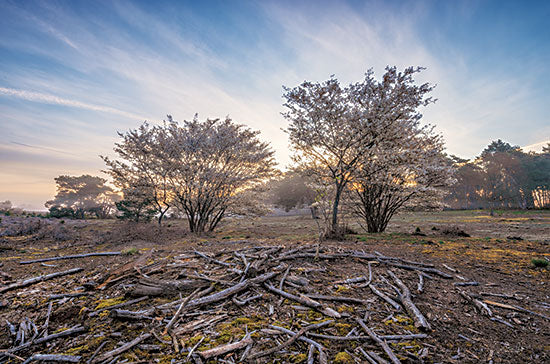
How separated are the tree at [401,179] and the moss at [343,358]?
9.14 m

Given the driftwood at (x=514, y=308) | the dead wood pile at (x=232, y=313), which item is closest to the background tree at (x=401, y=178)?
the dead wood pile at (x=232, y=313)

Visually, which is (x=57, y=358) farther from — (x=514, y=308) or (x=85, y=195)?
(x=85, y=195)

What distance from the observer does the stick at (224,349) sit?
97.0 inches

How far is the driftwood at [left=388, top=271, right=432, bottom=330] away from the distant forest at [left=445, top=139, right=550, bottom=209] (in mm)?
52791

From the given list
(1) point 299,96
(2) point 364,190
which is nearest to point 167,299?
(1) point 299,96

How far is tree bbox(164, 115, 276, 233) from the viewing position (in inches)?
566

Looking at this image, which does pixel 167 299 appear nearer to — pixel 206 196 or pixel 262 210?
pixel 206 196

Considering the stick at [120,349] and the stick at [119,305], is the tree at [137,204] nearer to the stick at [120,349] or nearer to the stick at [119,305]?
the stick at [119,305]

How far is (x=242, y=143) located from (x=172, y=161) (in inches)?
192

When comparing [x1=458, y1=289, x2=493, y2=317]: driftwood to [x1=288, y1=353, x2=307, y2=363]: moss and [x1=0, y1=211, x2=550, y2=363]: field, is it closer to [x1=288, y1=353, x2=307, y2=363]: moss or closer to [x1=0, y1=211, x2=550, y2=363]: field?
[x1=0, y1=211, x2=550, y2=363]: field

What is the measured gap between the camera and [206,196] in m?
15.0

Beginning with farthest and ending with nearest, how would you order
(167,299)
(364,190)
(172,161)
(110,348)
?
(172,161), (364,190), (167,299), (110,348)

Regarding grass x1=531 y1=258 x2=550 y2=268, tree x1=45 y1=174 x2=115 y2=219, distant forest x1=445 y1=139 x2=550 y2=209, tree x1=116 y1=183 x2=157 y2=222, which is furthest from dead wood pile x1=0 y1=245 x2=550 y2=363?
distant forest x1=445 y1=139 x2=550 y2=209

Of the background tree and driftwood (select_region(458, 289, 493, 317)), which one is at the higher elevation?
the background tree
